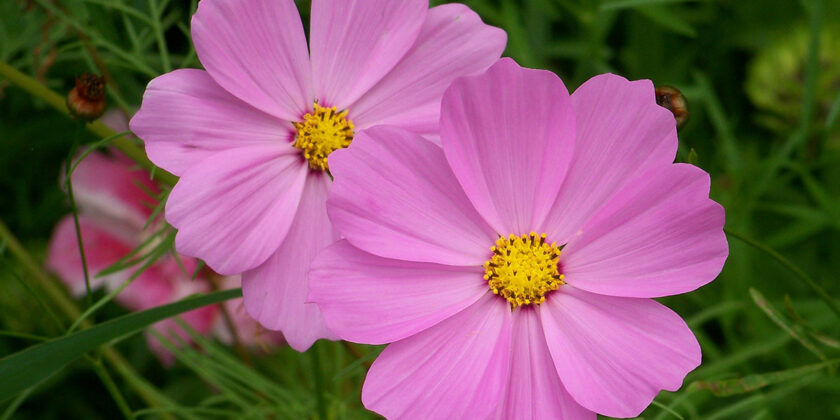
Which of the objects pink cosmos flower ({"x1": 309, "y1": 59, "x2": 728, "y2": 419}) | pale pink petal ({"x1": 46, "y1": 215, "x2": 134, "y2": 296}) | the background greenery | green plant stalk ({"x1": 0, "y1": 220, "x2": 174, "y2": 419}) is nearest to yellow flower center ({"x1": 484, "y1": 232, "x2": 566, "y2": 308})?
pink cosmos flower ({"x1": 309, "y1": 59, "x2": 728, "y2": 419})

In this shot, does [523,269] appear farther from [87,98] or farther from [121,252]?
→ [121,252]

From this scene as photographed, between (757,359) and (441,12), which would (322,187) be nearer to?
(441,12)

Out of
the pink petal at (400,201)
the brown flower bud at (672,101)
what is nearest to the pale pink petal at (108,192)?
the pink petal at (400,201)

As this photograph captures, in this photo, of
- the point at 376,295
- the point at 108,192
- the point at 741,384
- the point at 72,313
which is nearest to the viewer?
the point at 376,295

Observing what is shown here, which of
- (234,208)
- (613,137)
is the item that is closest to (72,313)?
(234,208)

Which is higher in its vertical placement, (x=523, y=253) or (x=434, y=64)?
(x=434, y=64)

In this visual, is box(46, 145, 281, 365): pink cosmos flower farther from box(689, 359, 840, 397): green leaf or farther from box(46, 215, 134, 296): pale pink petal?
box(689, 359, 840, 397): green leaf

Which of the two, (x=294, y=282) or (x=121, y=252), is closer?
(x=294, y=282)

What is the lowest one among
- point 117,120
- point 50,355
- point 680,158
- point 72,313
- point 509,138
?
point 50,355
